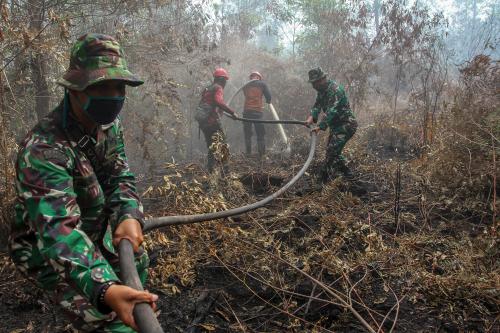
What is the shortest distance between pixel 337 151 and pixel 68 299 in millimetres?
5014

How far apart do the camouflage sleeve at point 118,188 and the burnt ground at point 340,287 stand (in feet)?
3.48

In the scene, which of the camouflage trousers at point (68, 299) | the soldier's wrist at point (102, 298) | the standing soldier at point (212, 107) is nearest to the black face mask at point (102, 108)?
the camouflage trousers at point (68, 299)

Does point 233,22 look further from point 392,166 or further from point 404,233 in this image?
point 404,233

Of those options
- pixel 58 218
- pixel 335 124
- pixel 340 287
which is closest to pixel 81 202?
pixel 58 218

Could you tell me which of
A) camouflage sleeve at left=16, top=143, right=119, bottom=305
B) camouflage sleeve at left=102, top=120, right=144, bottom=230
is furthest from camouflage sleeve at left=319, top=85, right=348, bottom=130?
camouflage sleeve at left=16, top=143, right=119, bottom=305

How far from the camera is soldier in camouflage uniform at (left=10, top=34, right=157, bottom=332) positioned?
1.54 meters

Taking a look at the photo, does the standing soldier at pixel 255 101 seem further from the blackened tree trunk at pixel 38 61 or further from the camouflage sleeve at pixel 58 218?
the camouflage sleeve at pixel 58 218

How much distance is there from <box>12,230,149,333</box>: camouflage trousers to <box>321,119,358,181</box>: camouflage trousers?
4802mm

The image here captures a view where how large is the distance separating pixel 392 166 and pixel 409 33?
4.43 m

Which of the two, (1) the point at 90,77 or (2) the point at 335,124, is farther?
(2) the point at 335,124

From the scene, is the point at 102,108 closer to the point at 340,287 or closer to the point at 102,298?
the point at 102,298

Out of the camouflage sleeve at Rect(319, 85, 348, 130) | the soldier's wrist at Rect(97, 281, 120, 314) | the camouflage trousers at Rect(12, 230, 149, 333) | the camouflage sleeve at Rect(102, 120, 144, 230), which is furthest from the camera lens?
the camouflage sleeve at Rect(319, 85, 348, 130)

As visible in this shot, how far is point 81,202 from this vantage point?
2037mm

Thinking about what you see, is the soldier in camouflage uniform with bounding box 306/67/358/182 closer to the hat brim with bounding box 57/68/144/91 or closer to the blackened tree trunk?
the blackened tree trunk
